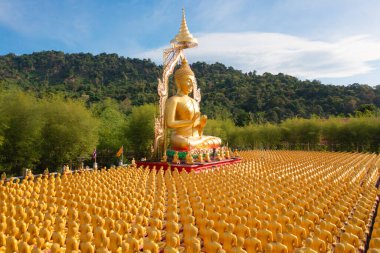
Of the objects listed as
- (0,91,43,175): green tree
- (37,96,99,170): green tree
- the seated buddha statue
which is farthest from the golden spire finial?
(0,91,43,175): green tree

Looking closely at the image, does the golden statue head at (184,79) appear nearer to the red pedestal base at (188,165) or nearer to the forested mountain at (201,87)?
the red pedestal base at (188,165)

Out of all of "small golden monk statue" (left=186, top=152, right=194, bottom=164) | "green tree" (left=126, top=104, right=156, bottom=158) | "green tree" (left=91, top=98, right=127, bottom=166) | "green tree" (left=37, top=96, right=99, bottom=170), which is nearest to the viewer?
"small golden monk statue" (left=186, top=152, right=194, bottom=164)

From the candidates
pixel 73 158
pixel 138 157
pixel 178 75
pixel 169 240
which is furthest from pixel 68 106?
pixel 169 240

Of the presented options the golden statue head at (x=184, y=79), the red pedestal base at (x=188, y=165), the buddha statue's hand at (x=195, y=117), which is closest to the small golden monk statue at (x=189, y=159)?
the red pedestal base at (x=188, y=165)

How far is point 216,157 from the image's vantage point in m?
14.8

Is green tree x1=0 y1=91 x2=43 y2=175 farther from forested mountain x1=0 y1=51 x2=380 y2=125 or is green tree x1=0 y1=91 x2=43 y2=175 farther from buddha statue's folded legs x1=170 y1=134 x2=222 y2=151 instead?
forested mountain x1=0 y1=51 x2=380 y2=125

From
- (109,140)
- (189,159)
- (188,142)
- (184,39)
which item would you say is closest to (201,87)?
(109,140)

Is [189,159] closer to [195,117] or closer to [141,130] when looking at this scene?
[195,117]

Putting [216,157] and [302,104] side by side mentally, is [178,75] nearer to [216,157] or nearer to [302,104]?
[216,157]

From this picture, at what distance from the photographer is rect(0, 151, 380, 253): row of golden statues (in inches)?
174

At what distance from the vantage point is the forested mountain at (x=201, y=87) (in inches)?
1587

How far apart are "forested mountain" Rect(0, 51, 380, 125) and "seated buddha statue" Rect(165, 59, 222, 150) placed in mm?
18526

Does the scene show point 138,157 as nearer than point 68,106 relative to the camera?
No

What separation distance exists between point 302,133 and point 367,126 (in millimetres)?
4792
